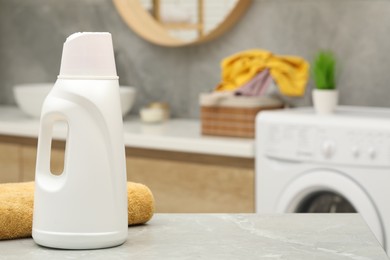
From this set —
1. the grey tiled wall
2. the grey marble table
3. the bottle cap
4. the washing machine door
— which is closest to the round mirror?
the grey tiled wall

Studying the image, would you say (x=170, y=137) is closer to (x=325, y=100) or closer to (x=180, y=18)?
(x=325, y=100)

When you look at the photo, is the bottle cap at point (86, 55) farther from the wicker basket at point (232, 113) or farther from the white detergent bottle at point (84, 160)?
the wicker basket at point (232, 113)

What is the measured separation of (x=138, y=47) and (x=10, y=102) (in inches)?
36.0

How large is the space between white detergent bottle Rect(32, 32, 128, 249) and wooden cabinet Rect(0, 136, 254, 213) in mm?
1691

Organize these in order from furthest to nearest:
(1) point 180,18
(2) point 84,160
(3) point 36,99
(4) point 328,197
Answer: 1. (1) point 180,18
2. (3) point 36,99
3. (4) point 328,197
4. (2) point 84,160

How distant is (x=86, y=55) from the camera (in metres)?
1.17

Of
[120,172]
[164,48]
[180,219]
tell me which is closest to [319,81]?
[164,48]

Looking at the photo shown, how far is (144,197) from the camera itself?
1.34m

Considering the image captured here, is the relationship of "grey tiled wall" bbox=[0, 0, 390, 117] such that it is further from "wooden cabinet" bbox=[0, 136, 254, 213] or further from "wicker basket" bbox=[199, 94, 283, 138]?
"wooden cabinet" bbox=[0, 136, 254, 213]

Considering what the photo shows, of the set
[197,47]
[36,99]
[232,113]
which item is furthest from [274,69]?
[36,99]

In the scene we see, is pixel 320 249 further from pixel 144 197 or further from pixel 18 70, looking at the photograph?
pixel 18 70

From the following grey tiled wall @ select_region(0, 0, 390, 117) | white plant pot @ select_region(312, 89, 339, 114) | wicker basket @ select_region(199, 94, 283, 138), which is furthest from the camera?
grey tiled wall @ select_region(0, 0, 390, 117)

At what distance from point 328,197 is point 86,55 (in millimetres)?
1791

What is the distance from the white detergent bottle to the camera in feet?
3.80
